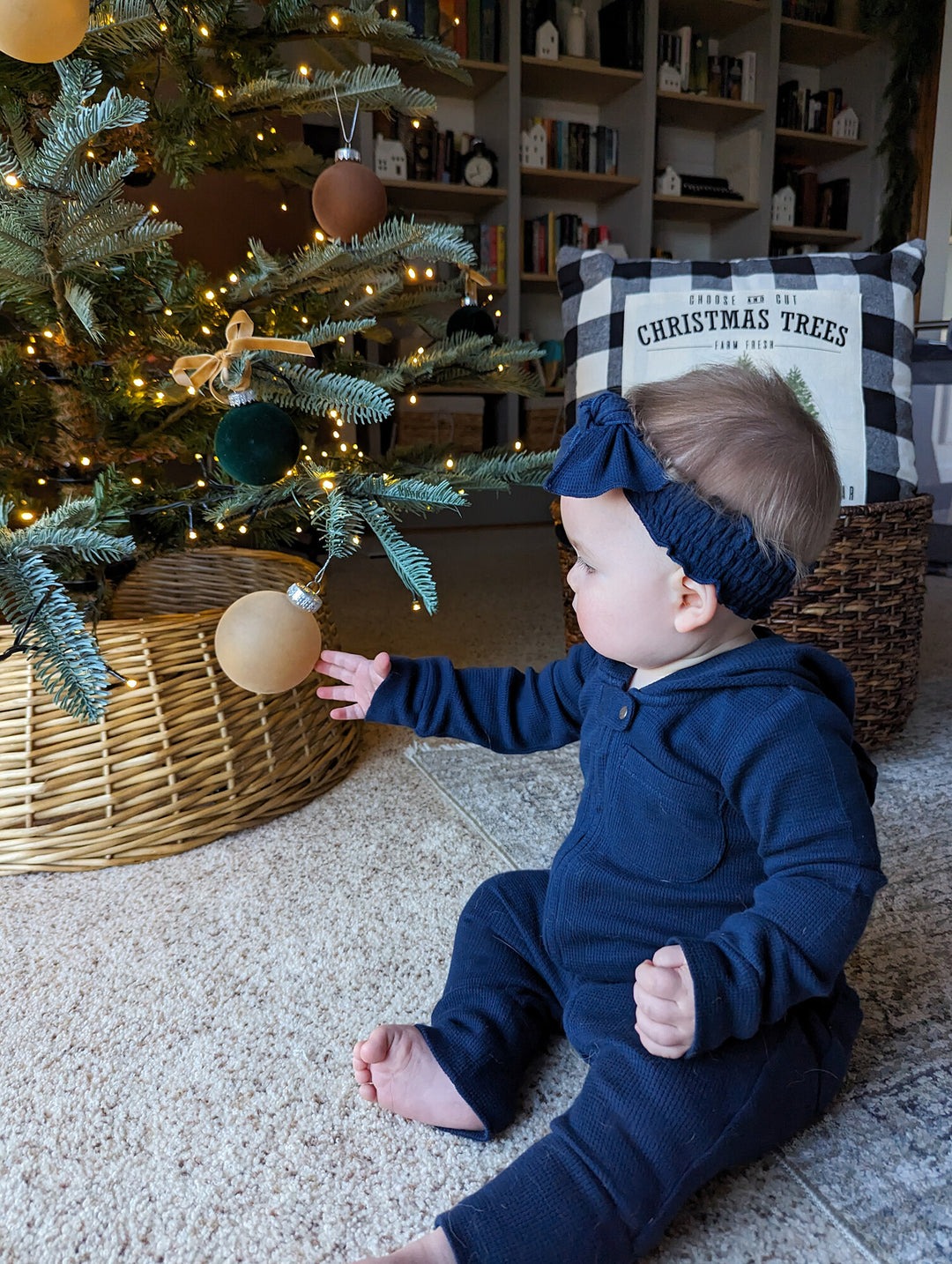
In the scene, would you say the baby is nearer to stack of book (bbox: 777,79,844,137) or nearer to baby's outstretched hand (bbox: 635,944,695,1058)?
baby's outstretched hand (bbox: 635,944,695,1058)

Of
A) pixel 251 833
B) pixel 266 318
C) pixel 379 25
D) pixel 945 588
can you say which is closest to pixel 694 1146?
pixel 251 833

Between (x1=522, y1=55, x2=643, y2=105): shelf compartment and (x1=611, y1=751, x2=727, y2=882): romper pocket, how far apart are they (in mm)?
2985

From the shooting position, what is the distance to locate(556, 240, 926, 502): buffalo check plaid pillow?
1.10m

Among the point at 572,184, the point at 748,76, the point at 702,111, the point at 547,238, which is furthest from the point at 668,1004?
the point at 748,76

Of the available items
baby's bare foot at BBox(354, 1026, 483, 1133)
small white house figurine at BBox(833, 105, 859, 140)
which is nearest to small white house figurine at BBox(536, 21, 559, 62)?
small white house figurine at BBox(833, 105, 859, 140)

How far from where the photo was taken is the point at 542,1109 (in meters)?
0.60

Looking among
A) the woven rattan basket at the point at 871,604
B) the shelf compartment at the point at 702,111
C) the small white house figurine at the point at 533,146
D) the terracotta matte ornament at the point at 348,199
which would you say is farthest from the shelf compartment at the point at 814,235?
the terracotta matte ornament at the point at 348,199

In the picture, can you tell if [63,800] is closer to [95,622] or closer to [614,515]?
[95,622]

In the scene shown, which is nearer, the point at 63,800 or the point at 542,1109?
the point at 542,1109

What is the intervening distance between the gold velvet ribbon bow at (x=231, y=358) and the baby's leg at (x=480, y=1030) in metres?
0.47

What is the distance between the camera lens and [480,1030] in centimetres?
60

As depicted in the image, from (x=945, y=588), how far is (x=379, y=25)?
176 centimetres

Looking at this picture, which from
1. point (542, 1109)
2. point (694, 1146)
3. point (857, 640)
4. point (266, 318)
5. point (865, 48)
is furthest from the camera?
point (865, 48)

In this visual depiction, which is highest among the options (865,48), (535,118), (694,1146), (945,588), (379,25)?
(865,48)
